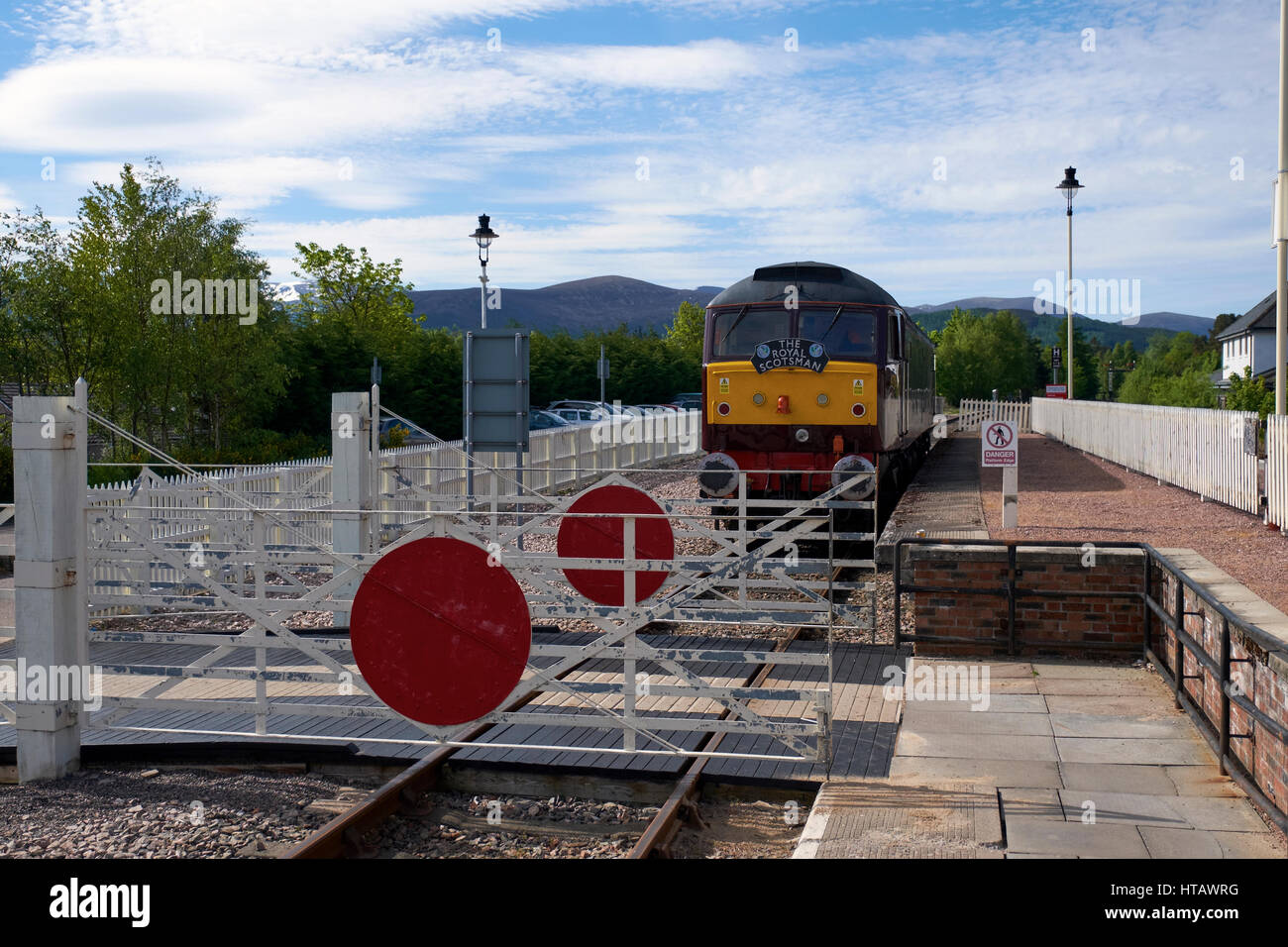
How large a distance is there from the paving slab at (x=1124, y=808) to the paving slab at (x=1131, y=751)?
0.63 meters

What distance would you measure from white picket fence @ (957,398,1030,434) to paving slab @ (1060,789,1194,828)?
165 feet

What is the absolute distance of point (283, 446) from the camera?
27875mm

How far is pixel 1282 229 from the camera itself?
57.7ft

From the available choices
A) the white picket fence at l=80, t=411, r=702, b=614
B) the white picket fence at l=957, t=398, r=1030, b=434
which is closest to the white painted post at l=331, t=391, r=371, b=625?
the white picket fence at l=80, t=411, r=702, b=614

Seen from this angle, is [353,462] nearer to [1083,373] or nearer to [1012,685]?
[1012,685]

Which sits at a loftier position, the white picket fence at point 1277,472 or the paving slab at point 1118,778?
the white picket fence at point 1277,472

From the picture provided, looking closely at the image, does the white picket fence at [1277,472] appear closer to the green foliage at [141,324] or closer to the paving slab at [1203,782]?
the paving slab at [1203,782]

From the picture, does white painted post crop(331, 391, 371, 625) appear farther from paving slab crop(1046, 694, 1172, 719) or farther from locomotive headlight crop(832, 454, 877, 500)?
paving slab crop(1046, 694, 1172, 719)

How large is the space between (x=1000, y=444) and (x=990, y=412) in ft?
171

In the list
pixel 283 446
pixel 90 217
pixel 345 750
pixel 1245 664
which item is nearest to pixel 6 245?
pixel 90 217

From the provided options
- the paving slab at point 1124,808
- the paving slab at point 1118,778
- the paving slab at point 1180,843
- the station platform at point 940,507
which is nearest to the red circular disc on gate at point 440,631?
the paving slab at point 1124,808

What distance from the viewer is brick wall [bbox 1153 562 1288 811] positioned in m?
5.42

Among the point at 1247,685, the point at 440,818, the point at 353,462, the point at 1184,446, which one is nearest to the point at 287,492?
the point at 353,462

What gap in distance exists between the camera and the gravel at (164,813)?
5.98 m
